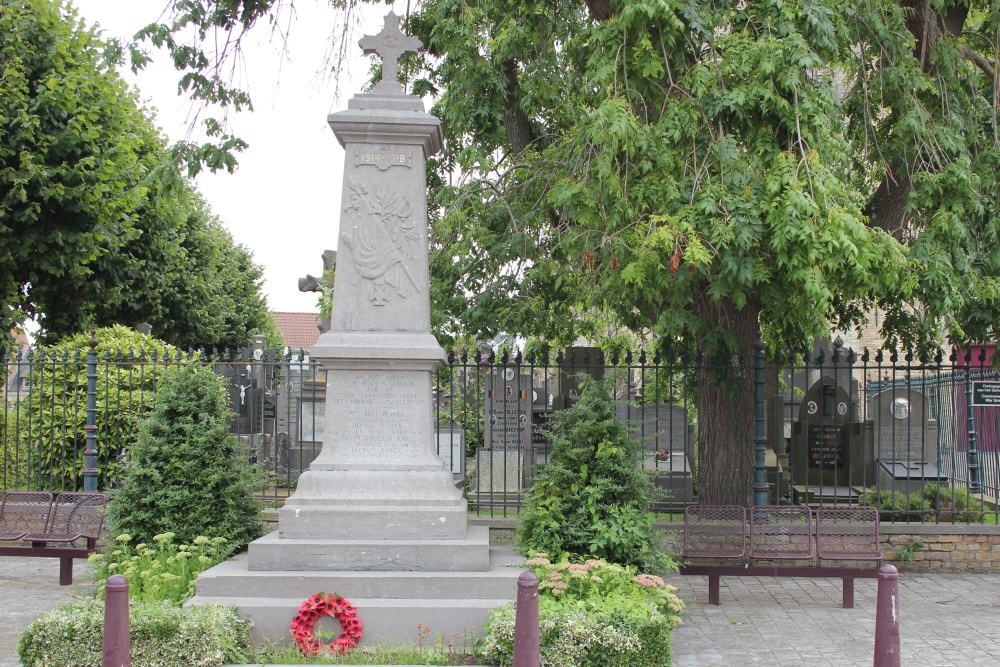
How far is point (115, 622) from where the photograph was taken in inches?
199

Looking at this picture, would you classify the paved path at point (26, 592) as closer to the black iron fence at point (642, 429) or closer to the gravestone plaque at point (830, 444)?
the black iron fence at point (642, 429)

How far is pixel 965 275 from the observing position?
979cm

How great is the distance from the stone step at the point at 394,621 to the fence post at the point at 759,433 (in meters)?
4.65

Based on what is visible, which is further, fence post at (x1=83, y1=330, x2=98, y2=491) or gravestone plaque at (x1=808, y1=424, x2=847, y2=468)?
gravestone plaque at (x1=808, y1=424, x2=847, y2=468)

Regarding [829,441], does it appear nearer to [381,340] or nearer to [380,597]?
[381,340]

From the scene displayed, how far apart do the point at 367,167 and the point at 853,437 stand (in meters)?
8.84

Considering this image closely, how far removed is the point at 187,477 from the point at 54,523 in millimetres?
2435

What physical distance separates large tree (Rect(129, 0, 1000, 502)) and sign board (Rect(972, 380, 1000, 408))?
100cm

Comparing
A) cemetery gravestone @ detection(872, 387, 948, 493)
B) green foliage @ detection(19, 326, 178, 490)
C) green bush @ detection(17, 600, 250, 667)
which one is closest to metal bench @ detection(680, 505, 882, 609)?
cemetery gravestone @ detection(872, 387, 948, 493)

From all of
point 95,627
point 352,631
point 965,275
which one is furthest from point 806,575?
point 95,627

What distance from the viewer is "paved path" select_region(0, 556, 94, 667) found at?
24.3ft

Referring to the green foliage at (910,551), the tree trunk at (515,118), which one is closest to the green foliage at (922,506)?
the green foliage at (910,551)

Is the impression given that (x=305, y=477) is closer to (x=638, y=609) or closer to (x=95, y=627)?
(x=95, y=627)

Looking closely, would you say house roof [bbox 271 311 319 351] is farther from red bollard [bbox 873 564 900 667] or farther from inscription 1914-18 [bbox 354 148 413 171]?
red bollard [bbox 873 564 900 667]
